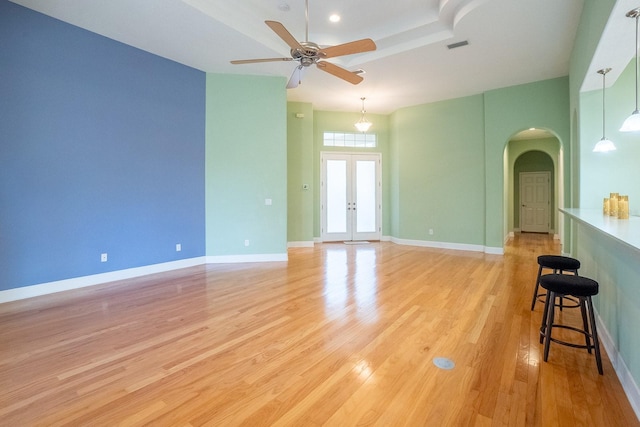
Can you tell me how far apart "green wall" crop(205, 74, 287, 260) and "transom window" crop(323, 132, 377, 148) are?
2.66 m

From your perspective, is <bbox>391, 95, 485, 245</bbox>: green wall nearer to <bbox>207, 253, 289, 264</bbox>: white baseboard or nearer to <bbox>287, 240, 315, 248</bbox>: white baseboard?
<bbox>287, 240, 315, 248</bbox>: white baseboard

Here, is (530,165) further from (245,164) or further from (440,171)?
(245,164)

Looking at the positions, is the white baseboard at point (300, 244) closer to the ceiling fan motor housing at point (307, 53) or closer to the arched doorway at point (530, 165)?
the ceiling fan motor housing at point (307, 53)

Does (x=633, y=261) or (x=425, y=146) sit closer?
(x=633, y=261)

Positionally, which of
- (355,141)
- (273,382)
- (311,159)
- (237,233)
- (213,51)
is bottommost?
(273,382)

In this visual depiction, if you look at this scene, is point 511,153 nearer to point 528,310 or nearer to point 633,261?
point 528,310

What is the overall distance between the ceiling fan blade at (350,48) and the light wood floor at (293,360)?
2.71 meters

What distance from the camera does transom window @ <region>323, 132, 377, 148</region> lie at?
27.6ft

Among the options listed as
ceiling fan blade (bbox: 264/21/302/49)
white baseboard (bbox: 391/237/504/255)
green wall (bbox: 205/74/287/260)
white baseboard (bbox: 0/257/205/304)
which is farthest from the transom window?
ceiling fan blade (bbox: 264/21/302/49)

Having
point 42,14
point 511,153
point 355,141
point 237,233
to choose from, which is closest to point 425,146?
point 355,141

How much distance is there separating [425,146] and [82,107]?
6.93 meters

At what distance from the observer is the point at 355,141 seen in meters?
8.59

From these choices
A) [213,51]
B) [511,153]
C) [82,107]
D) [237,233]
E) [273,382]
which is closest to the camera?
[273,382]

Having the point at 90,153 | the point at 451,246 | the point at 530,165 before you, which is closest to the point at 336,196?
the point at 451,246
